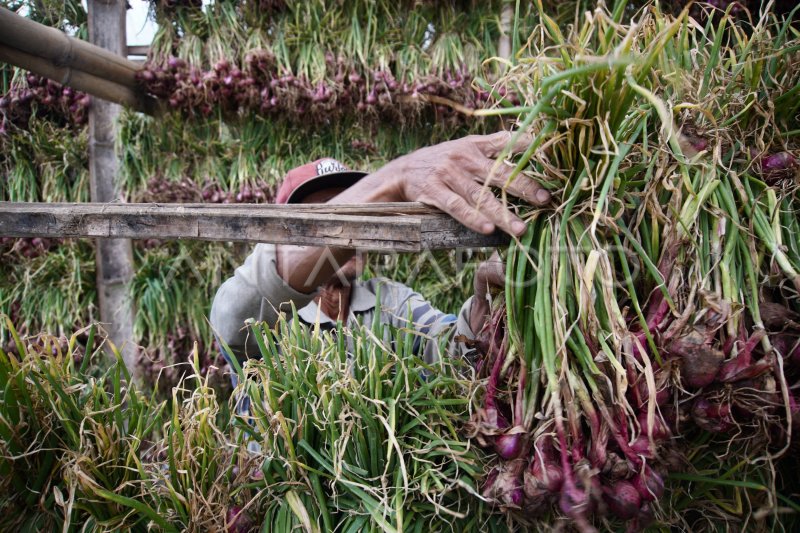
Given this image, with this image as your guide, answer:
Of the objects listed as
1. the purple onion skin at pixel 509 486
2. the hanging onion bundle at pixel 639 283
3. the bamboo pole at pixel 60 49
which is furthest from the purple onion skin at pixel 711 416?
the bamboo pole at pixel 60 49

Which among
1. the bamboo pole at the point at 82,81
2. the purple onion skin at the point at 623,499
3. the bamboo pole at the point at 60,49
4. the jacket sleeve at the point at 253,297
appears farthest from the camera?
the bamboo pole at the point at 82,81

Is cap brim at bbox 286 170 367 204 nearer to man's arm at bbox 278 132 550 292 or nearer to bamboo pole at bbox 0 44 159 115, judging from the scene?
man's arm at bbox 278 132 550 292

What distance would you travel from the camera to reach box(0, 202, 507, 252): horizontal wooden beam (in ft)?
2.30

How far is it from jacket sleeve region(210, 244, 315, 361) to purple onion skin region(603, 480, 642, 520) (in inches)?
29.5

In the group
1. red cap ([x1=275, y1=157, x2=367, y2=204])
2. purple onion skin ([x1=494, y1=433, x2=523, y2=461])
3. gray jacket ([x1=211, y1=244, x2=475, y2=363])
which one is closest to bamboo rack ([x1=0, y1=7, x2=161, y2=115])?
red cap ([x1=275, y1=157, x2=367, y2=204])

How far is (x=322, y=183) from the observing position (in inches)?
65.8

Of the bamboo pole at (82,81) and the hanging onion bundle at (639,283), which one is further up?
the bamboo pole at (82,81)

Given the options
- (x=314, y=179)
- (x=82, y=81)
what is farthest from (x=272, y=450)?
(x=82, y=81)

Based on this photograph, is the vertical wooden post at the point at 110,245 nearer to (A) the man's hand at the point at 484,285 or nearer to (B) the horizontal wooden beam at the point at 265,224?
(B) the horizontal wooden beam at the point at 265,224

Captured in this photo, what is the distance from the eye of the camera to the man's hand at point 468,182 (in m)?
0.70

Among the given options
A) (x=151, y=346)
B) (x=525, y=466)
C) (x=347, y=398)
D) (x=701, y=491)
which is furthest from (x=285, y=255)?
(x=151, y=346)

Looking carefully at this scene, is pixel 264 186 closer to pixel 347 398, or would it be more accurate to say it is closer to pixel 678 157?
pixel 347 398

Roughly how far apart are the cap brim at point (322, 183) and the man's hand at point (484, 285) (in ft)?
2.66

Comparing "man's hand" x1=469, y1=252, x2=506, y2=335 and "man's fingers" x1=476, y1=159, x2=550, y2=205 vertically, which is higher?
"man's fingers" x1=476, y1=159, x2=550, y2=205
